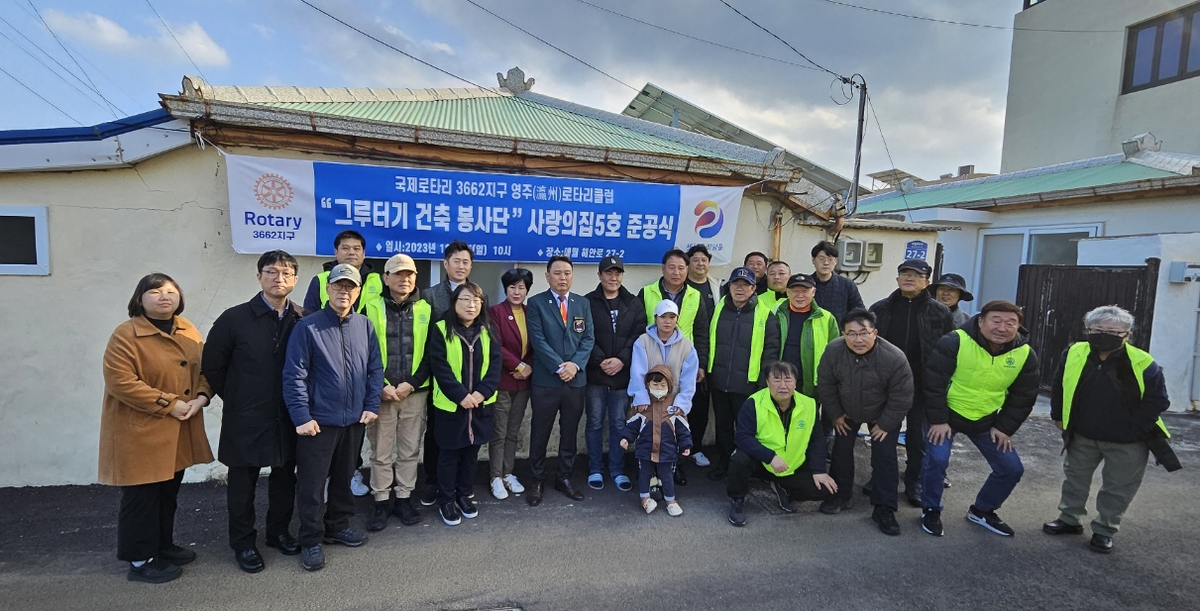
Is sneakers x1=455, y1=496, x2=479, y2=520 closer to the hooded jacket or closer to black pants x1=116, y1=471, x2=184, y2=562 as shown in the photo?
the hooded jacket

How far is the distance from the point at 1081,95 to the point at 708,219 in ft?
58.0

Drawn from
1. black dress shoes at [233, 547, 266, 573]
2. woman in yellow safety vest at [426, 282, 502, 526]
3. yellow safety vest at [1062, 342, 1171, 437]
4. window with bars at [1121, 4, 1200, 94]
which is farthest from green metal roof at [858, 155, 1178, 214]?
black dress shoes at [233, 547, 266, 573]

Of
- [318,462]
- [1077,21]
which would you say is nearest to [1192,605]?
[318,462]

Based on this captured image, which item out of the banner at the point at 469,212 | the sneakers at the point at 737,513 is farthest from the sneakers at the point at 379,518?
the sneakers at the point at 737,513

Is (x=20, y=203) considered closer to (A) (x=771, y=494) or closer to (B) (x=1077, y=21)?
(A) (x=771, y=494)

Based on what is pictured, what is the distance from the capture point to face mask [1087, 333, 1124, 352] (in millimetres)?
3627

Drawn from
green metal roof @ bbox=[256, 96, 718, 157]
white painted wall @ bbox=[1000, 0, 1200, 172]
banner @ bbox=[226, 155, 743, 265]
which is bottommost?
banner @ bbox=[226, 155, 743, 265]

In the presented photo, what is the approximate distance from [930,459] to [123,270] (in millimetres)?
6150

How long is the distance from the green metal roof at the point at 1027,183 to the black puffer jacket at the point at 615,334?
9.75 meters

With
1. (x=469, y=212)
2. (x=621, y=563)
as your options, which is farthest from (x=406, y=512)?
(x=469, y=212)

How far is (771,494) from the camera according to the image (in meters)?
4.45

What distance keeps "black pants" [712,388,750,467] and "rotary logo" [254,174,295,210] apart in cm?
385

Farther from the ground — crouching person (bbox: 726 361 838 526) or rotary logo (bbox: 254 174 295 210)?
rotary logo (bbox: 254 174 295 210)

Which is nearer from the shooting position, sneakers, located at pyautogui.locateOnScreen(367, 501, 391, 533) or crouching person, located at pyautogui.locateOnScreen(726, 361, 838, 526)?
sneakers, located at pyautogui.locateOnScreen(367, 501, 391, 533)
